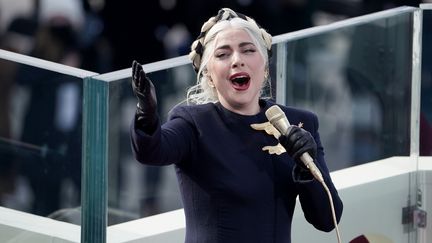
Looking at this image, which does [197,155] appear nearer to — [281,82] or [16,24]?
[281,82]

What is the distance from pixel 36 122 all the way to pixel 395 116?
230 centimetres

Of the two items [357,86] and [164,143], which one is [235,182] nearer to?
[164,143]

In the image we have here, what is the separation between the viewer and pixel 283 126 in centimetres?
376

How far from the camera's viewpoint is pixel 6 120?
16.5 ft

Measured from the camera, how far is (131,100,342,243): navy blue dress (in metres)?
3.94

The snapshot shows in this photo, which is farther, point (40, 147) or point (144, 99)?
point (40, 147)

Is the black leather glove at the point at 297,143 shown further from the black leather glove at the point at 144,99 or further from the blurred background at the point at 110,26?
the blurred background at the point at 110,26

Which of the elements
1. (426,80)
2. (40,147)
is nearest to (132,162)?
(40,147)

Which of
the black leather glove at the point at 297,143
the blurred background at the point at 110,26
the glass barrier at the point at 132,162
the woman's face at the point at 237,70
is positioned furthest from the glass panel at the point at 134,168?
the blurred background at the point at 110,26

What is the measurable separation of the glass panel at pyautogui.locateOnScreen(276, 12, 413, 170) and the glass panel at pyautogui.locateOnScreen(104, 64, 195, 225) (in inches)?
32.0

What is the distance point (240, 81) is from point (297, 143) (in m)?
0.40

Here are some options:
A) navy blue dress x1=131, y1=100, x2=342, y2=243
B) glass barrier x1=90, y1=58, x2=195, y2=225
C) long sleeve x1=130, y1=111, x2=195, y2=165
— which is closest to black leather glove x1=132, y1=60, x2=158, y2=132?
long sleeve x1=130, y1=111, x2=195, y2=165

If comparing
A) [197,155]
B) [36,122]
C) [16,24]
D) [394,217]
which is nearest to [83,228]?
[36,122]

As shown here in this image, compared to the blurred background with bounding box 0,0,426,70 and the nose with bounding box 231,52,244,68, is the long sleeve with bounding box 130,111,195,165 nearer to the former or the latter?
the nose with bounding box 231,52,244,68
